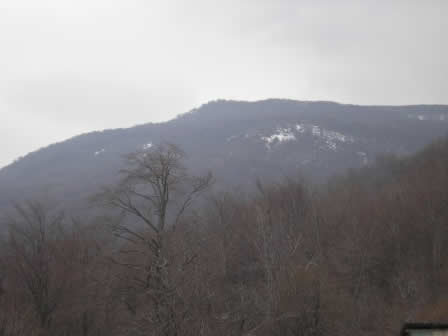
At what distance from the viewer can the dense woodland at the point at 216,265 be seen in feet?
44.0

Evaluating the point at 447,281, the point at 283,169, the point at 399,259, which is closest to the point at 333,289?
the point at 447,281

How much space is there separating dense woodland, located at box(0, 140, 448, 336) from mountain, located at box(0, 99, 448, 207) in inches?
1602

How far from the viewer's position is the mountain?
84.6 meters

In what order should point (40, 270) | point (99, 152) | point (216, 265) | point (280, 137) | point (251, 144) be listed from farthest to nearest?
point (280, 137) < point (99, 152) < point (251, 144) < point (40, 270) < point (216, 265)

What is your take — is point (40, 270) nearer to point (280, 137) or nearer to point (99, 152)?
point (99, 152)

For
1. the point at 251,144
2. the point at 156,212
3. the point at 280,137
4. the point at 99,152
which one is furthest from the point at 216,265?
the point at 99,152

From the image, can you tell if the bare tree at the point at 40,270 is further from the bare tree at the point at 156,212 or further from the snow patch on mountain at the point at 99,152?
the snow patch on mountain at the point at 99,152

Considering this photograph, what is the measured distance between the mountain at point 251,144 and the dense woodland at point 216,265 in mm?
40693

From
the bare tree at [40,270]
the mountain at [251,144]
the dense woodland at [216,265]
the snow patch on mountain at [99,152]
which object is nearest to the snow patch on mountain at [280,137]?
the mountain at [251,144]

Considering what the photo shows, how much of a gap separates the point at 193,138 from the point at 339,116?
40520mm

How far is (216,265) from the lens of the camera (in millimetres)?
22281

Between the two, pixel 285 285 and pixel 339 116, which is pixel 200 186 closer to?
pixel 285 285

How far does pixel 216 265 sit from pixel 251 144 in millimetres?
81816

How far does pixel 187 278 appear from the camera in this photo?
491 inches
